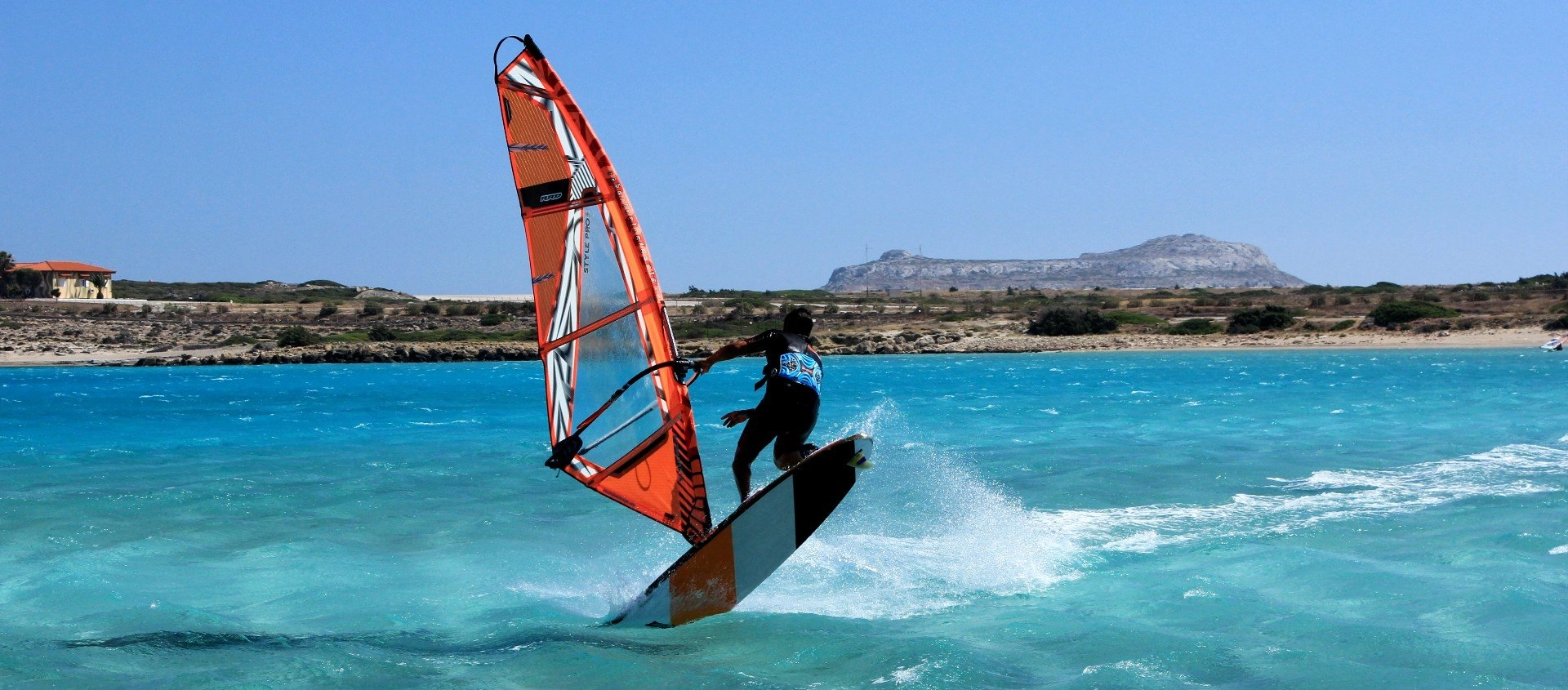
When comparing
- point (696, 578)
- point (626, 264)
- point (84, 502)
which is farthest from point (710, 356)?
point (84, 502)

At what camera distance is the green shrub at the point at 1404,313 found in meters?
47.1

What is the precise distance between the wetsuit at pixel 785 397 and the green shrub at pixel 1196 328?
45582 millimetres

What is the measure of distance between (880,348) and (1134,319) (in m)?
12.6

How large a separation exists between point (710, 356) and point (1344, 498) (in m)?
7.16

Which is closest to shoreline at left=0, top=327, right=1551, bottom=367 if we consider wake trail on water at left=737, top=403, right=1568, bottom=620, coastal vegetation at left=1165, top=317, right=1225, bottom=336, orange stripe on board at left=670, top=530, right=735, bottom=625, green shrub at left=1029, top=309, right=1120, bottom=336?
coastal vegetation at left=1165, top=317, right=1225, bottom=336

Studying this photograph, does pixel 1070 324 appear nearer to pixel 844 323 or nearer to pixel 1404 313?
pixel 844 323

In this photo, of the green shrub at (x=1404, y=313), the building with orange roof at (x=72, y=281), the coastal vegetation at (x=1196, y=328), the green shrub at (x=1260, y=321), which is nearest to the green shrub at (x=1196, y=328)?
the coastal vegetation at (x=1196, y=328)

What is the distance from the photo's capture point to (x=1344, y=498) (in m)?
10.5

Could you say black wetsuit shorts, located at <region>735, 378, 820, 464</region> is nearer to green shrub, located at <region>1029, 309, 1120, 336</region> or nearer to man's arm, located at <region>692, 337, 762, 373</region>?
man's arm, located at <region>692, 337, 762, 373</region>

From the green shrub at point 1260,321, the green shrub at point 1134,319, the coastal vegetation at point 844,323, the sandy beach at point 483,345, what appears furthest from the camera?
the green shrub at point 1134,319

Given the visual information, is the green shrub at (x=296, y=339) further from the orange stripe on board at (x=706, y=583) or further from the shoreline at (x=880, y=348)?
the orange stripe on board at (x=706, y=583)

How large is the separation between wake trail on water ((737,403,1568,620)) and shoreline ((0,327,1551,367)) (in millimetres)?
30043

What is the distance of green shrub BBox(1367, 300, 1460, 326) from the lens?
154 ft

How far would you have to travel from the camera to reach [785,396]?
6051 mm
